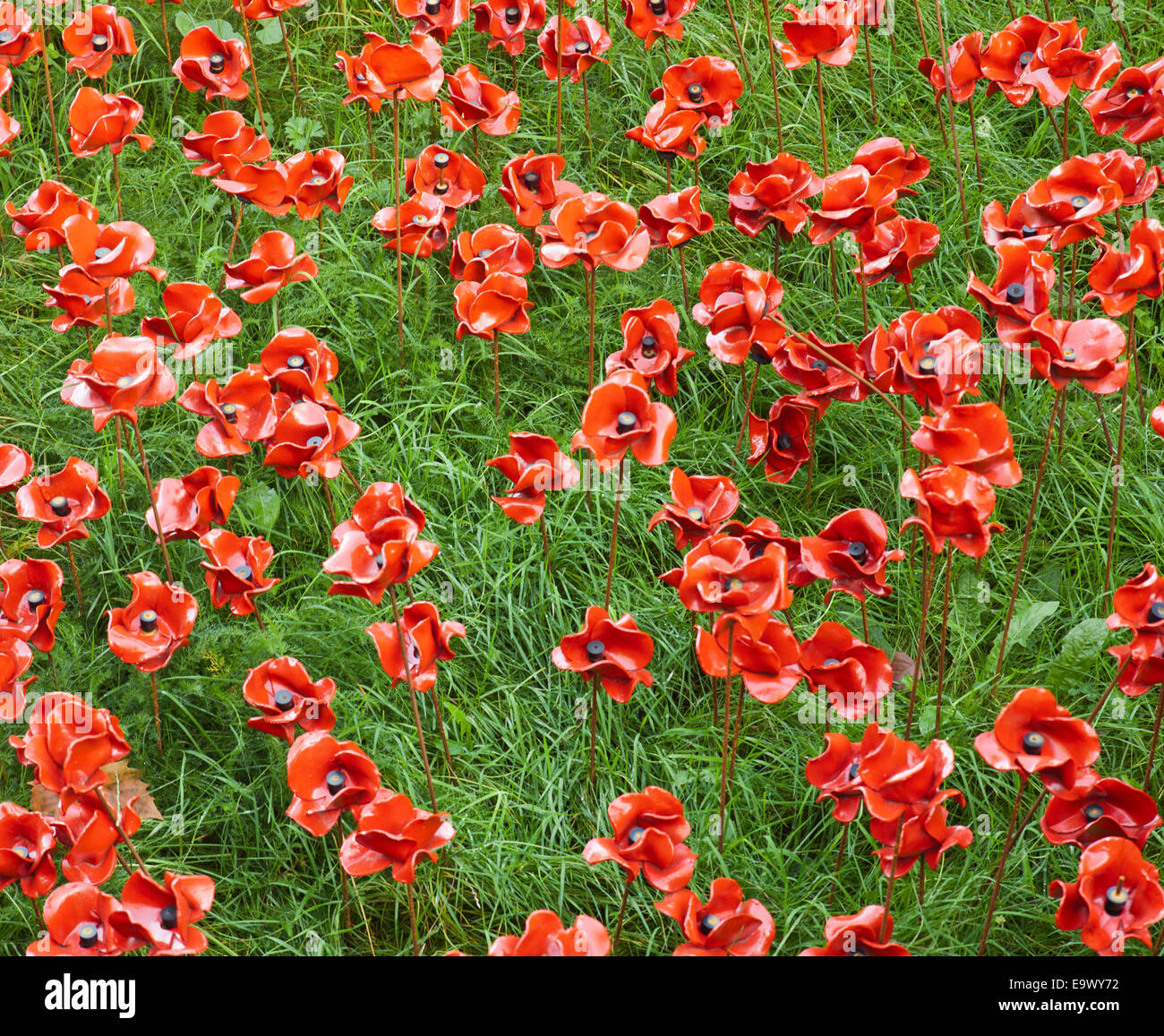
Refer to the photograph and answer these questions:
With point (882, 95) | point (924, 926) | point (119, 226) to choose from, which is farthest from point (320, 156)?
point (924, 926)

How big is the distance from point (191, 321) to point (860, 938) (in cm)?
170

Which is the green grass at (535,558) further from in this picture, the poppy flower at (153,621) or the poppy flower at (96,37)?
the poppy flower at (96,37)

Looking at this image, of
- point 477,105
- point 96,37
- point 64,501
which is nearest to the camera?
point 64,501

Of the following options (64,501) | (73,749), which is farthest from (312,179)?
(73,749)

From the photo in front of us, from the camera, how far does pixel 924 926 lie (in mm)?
2107

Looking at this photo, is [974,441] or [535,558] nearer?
[974,441]

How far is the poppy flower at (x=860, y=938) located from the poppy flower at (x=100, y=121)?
2319 mm

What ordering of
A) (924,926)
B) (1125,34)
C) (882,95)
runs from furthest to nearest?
(882,95), (1125,34), (924,926)

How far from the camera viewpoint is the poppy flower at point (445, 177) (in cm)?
293

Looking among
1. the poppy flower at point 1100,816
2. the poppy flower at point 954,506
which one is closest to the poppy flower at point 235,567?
the poppy flower at point 954,506

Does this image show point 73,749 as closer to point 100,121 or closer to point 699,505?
point 699,505

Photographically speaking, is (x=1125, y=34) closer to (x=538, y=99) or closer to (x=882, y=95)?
(x=882, y=95)

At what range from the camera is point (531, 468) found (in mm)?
2260

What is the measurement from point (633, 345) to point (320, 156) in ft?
→ 3.14
